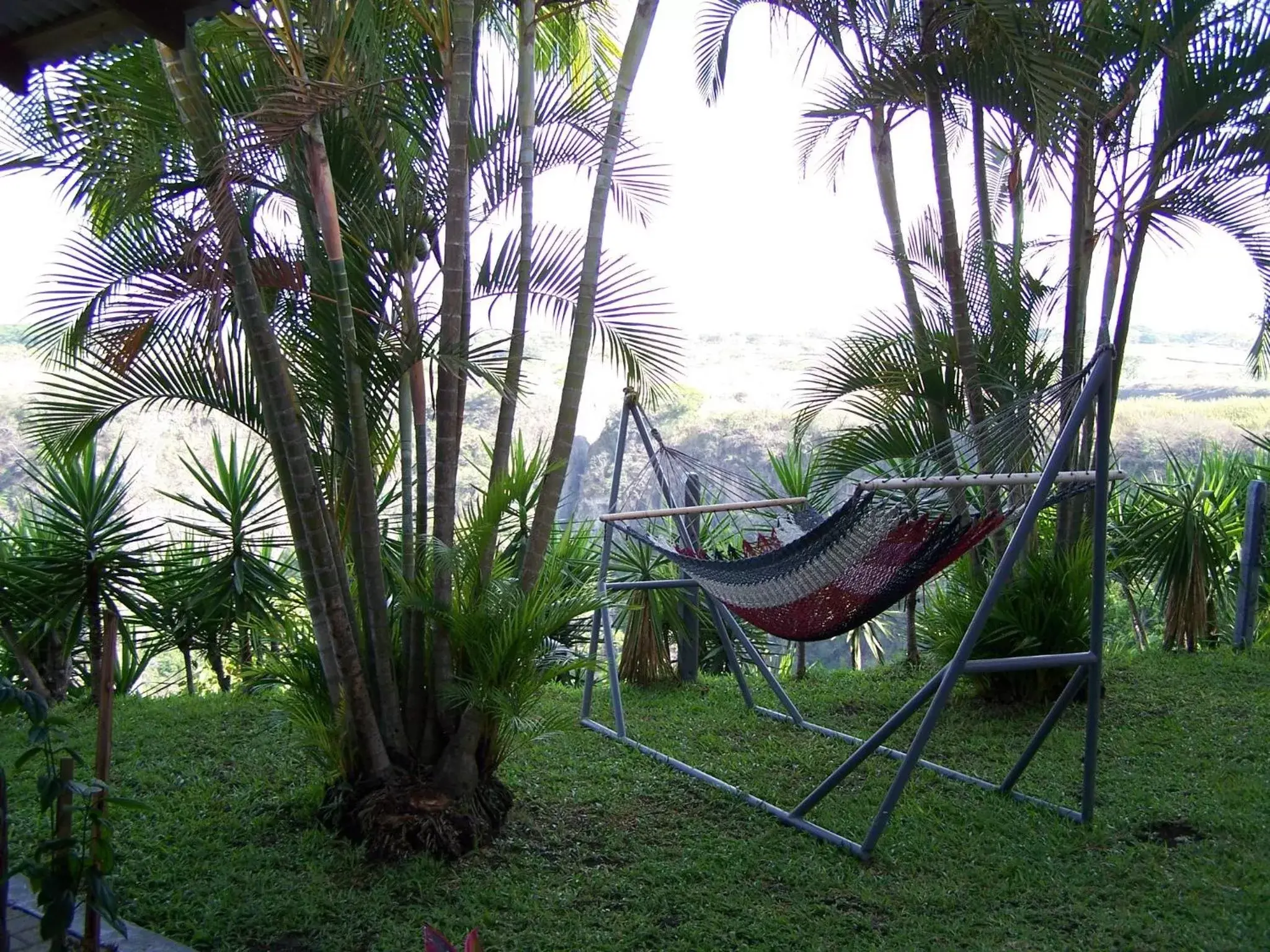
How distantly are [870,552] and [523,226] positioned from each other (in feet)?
4.30

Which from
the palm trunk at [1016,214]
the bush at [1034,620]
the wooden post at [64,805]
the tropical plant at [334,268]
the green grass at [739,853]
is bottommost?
the green grass at [739,853]

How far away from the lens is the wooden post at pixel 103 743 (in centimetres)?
177

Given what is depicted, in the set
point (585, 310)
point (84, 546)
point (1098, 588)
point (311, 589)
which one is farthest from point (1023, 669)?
point (84, 546)

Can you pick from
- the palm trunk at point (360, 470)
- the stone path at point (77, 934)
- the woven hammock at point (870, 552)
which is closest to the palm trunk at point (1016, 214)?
the woven hammock at point (870, 552)

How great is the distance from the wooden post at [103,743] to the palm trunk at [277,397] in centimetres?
58

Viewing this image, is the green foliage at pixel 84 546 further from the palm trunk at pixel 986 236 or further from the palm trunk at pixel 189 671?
the palm trunk at pixel 986 236

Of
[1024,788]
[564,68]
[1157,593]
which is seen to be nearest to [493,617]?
[1024,788]

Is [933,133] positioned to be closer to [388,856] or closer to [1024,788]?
[1024,788]

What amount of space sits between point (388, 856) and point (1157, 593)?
12.9ft

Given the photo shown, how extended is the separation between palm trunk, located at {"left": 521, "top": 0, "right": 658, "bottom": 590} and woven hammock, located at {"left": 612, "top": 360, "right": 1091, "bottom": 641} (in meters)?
0.62

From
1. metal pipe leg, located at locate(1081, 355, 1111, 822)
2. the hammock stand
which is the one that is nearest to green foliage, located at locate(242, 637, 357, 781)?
the hammock stand

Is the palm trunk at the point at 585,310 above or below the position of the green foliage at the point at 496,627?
above

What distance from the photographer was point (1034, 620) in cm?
370

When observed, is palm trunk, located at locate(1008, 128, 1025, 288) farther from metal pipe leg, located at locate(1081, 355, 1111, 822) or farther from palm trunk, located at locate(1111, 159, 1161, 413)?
metal pipe leg, located at locate(1081, 355, 1111, 822)
